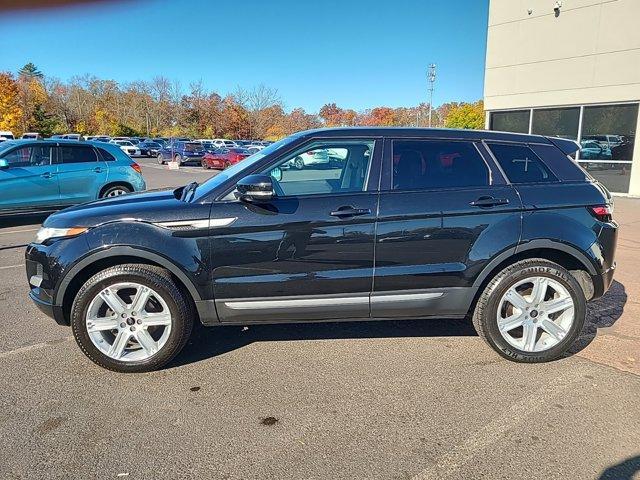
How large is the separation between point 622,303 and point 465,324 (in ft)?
6.04

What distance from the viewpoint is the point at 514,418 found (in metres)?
2.85

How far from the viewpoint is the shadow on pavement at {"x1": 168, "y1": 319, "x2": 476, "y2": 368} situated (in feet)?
12.8

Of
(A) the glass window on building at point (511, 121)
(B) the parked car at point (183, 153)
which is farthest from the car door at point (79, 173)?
(B) the parked car at point (183, 153)

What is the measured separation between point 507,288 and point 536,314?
0.33 m

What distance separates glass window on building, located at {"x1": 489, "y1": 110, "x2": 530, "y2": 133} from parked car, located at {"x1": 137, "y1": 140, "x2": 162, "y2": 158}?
115ft

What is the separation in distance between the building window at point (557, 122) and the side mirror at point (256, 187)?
1320cm

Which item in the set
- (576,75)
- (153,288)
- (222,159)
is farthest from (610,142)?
(222,159)

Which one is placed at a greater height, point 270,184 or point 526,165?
point 526,165

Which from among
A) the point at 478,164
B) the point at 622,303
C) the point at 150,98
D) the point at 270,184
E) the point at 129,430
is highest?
the point at 150,98

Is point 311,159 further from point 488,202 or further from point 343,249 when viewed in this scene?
point 488,202

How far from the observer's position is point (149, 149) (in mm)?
43875

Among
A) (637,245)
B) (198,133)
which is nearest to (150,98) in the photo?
(198,133)

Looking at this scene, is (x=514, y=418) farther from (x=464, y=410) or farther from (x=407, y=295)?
(x=407, y=295)

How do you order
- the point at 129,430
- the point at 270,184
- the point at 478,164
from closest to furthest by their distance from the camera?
the point at 129,430, the point at 270,184, the point at 478,164
